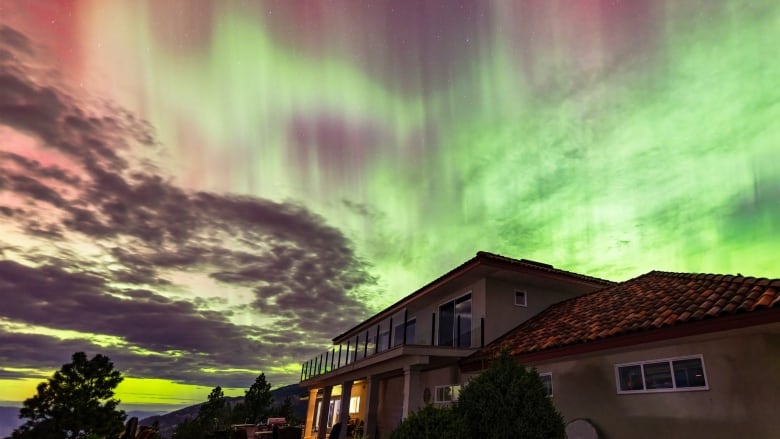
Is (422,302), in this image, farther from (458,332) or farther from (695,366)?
(695,366)

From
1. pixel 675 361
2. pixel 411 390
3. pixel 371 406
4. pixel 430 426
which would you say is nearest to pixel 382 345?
pixel 371 406

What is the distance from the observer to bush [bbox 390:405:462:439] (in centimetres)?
829

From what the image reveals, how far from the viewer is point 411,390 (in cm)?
1628

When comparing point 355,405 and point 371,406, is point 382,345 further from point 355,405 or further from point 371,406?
point 371,406

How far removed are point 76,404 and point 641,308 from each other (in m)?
39.4

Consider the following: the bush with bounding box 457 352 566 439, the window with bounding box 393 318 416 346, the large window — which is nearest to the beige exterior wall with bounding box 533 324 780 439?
the bush with bounding box 457 352 566 439

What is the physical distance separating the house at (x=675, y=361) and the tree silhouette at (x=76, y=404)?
114 ft

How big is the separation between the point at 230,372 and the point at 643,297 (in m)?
54.7

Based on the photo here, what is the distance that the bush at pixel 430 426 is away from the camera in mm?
8289

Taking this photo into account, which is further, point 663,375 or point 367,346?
point 367,346

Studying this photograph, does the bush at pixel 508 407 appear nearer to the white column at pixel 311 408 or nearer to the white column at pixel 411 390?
the white column at pixel 411 390

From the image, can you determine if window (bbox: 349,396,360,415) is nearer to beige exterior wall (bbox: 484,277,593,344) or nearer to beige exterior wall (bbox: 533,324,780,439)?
beige exterior wall (bbox: 484,277,593,344)

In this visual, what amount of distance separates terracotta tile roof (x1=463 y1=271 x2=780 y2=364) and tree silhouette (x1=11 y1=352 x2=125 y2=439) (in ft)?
105

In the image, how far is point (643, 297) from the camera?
530 inches
